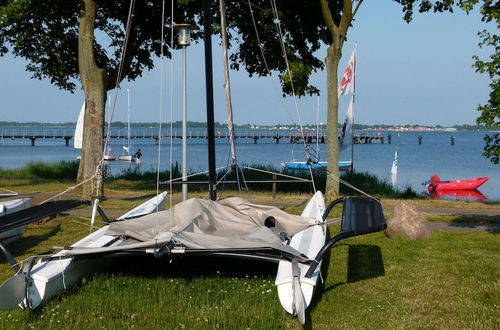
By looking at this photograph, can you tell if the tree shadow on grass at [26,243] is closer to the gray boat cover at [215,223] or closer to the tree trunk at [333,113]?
the gray boat cover at [215,223]

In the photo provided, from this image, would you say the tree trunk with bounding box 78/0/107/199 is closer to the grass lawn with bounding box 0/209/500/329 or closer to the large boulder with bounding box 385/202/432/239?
the grass lawn with bounding box 0/209/500/329

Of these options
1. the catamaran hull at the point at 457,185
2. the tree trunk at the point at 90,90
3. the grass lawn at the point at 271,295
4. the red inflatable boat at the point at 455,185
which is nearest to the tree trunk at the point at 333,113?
the tree trunk at the point at 90,90

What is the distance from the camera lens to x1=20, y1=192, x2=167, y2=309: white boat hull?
23.2 feet

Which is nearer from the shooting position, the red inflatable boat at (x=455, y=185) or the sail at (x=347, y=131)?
the sail at (x=347, y=131)

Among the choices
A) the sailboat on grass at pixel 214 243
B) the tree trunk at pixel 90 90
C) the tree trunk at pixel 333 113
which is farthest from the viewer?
the tree trunk at pixel 90 90

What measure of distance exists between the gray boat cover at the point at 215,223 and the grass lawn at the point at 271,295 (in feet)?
1.68

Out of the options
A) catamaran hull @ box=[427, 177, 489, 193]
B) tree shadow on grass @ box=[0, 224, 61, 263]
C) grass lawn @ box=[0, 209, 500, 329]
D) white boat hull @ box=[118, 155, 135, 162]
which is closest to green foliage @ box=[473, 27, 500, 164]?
grass lawn @ box=[0, 209, 500, 329]

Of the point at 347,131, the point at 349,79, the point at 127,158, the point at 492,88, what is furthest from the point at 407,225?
the point at 127,158

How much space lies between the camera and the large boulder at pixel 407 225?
12039 millimetres

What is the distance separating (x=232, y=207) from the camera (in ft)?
33.3

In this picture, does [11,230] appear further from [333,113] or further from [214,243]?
[333,113]

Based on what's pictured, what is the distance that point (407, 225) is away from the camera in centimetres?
1213

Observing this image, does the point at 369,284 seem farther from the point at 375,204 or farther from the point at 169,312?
the point at 169,312

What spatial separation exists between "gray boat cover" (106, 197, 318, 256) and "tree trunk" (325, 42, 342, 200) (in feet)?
27.3
